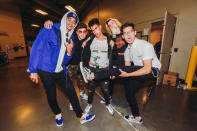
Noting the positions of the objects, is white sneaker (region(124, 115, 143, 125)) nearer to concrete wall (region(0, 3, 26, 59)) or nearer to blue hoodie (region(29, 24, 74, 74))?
blue hoodie (region(29, 24, 74, 74))

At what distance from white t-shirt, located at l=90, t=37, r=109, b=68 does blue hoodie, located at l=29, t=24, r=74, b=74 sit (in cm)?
60

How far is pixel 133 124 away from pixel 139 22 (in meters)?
4.14

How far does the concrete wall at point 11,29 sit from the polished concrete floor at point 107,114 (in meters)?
8.47

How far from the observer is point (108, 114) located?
5.92 feet

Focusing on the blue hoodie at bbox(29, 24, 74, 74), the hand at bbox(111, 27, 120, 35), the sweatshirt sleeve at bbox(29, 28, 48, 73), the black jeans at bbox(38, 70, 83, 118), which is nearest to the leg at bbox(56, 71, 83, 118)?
the black jeans at bbox(38, 70, 83, 118)

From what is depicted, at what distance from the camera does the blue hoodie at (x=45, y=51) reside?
1.16 m

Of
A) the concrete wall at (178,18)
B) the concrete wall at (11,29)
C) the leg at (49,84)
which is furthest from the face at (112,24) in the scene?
the concrete wall at (11,29)

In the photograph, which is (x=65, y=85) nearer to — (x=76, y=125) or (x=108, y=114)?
(x=76, y=125)

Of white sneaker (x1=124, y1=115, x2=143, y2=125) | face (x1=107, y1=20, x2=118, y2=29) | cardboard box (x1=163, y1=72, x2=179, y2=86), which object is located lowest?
white sneaker (x1=124, y1=115, x2=143, y2=125)

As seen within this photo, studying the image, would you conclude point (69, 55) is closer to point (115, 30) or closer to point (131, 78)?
point (131, 78)

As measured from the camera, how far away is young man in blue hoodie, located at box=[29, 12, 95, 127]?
117cm

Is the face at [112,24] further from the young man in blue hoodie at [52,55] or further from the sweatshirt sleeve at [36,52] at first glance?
the sweatshirt sleeve at [36,52]

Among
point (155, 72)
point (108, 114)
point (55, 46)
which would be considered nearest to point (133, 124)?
point (108, 114)

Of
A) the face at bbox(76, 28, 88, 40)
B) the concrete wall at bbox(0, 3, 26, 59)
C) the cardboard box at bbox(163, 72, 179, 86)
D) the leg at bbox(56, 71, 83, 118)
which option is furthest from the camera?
the concrete wall at bbox(0, 3, 26, 59)
